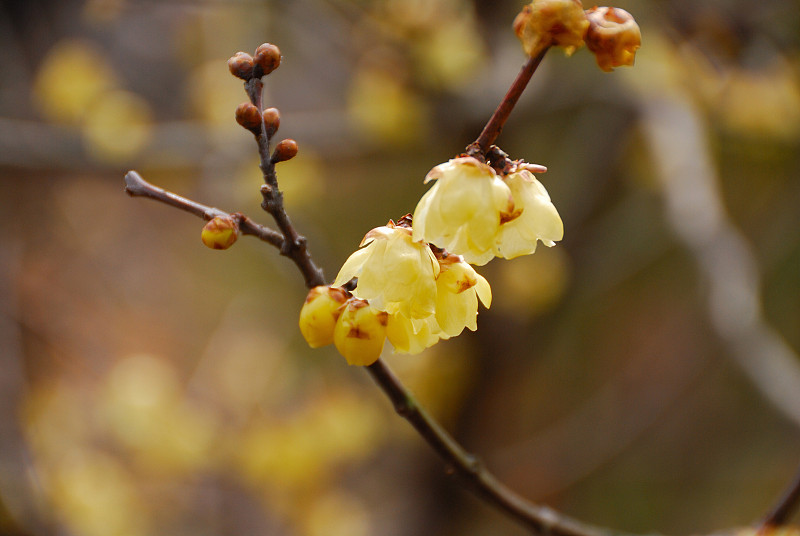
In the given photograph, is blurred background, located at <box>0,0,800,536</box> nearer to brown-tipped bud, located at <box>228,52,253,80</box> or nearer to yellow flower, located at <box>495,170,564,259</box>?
yellow flower, located at <box>495,170,564,259</box>

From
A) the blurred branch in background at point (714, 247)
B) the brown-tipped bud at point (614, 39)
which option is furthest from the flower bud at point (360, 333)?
the blurred branch in background at point (714, 247)

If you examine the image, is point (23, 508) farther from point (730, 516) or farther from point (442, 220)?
point (730, 516)

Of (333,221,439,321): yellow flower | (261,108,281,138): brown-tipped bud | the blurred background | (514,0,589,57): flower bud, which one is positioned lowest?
the blurred background

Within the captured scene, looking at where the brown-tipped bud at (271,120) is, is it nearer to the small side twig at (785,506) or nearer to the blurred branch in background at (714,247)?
the small side twig at (785,506)

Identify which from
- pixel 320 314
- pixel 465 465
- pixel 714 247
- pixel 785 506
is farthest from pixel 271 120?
pixel 714 247

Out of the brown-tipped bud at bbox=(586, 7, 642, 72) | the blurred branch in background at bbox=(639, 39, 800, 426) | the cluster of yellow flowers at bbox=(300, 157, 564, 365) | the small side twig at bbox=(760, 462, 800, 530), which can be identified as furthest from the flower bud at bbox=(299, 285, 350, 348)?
the blurred branch in background at bbox=(639, 39, 800, 426)

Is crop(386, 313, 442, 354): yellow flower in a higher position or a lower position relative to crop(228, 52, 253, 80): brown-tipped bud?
lower

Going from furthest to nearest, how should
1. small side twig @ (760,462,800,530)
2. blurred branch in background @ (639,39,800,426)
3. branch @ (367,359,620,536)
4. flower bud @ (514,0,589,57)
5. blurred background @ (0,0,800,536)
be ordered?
blurred background @ (0,0,800,536) < blurred branch in background @ (639,39,800,426) < small side twig @ (760,462,800,530) < branch @ (367,359,620,536) < flower bud @ (514,0,589,57)
